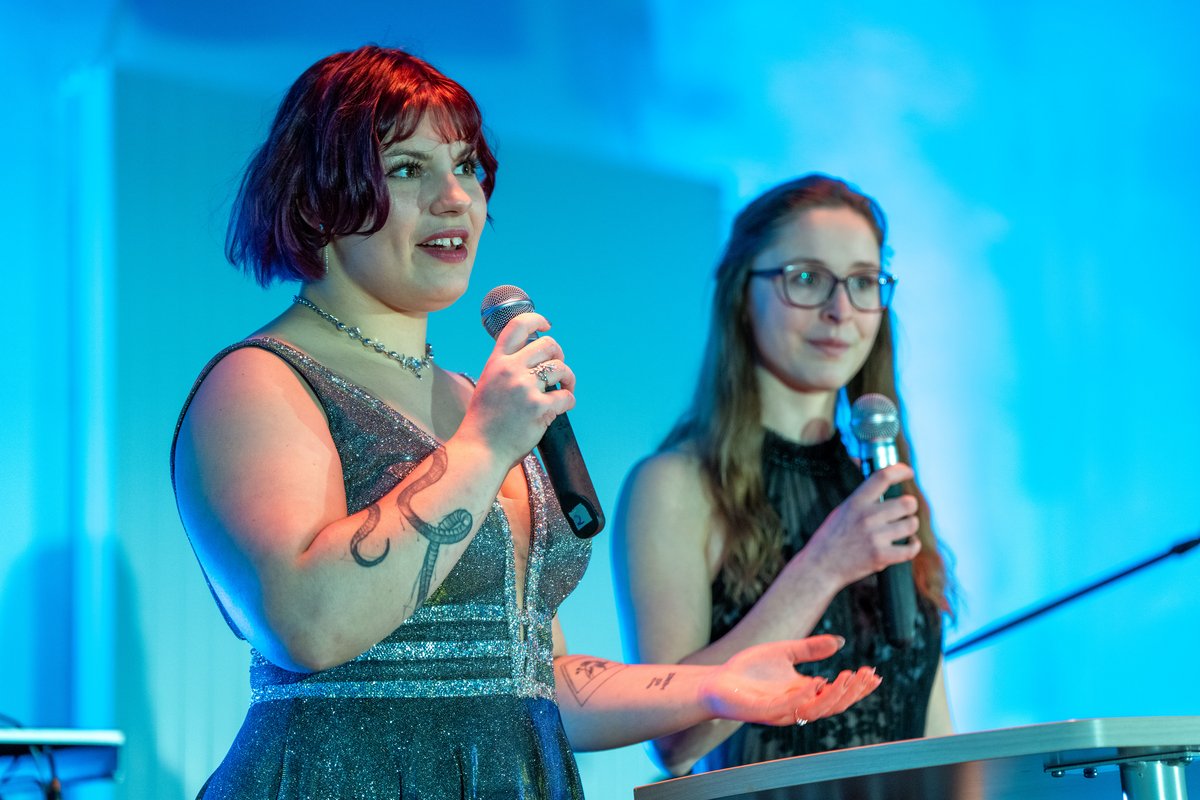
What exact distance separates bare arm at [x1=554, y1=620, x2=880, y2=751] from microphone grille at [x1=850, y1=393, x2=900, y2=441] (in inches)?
26.3

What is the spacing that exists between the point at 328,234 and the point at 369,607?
483 mm

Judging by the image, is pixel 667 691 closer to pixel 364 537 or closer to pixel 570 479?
pixel 570 479

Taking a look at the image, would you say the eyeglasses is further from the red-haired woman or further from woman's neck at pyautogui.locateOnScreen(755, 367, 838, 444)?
the red-haired woman

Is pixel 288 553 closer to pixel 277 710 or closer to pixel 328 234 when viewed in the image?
pixel 277 710

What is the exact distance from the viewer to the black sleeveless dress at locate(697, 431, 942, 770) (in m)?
2.35

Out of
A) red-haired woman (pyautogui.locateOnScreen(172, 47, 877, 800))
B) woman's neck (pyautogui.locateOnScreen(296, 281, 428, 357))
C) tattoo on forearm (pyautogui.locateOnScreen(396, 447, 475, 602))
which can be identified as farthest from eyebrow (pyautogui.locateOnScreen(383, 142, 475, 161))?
tattoo on forearm (pyautogui.locateOnScreen(396, 447, 475, 602))

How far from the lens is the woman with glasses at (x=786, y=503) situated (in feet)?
7.56

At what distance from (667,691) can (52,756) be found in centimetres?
84

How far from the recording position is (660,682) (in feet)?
6.11

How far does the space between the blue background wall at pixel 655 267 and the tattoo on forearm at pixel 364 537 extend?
1.15m

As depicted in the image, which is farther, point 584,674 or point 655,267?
point 655,267

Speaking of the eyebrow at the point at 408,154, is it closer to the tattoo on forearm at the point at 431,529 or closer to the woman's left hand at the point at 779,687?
the tattoo on forearm at the point at 431,529

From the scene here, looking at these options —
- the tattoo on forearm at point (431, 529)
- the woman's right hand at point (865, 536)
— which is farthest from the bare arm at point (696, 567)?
the tattoo on forearm at point (431, 529)

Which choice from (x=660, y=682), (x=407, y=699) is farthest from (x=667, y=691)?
(x=407, y=699)
